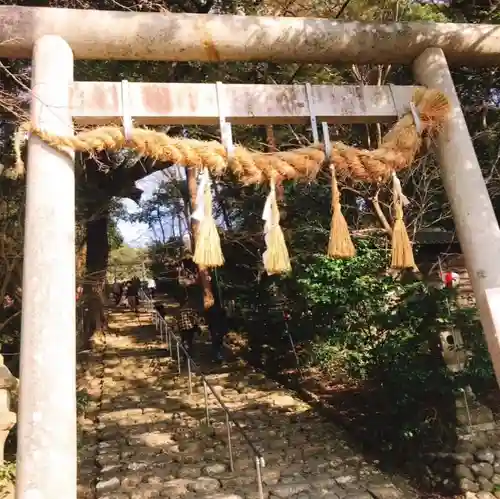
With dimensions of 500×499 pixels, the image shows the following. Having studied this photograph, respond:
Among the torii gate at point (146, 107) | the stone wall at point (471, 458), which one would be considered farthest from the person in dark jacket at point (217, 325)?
the torii gate at point (146, 107)

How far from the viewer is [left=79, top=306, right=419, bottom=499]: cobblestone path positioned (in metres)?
5.06

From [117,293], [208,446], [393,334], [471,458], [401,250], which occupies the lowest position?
[471,458]

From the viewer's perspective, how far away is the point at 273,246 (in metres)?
2.87

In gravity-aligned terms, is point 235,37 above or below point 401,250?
above

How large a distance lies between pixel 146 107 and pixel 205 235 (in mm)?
835

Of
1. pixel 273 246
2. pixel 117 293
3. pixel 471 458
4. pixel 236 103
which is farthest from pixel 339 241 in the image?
pixel 117 293

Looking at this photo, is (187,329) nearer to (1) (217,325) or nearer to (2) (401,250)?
(1) (217,325)

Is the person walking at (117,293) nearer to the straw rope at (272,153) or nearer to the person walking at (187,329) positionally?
the person walking at (187,329)

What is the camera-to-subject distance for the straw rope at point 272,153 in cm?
270

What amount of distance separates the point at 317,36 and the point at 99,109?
151 cm

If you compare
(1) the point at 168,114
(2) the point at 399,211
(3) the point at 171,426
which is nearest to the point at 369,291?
(3) the point at 171,426

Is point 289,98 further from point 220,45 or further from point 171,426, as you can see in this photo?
point 171,426

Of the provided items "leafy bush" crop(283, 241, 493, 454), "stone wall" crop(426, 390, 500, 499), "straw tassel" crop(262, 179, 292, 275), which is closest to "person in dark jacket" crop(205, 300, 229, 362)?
"leafy bush" crop(283, 241, 493, 454)

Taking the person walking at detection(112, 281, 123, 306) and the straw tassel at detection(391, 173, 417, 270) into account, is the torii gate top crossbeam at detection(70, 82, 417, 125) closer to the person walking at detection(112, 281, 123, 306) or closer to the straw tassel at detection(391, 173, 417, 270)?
the straw tassel at detection(391, 173, 417, 270)
